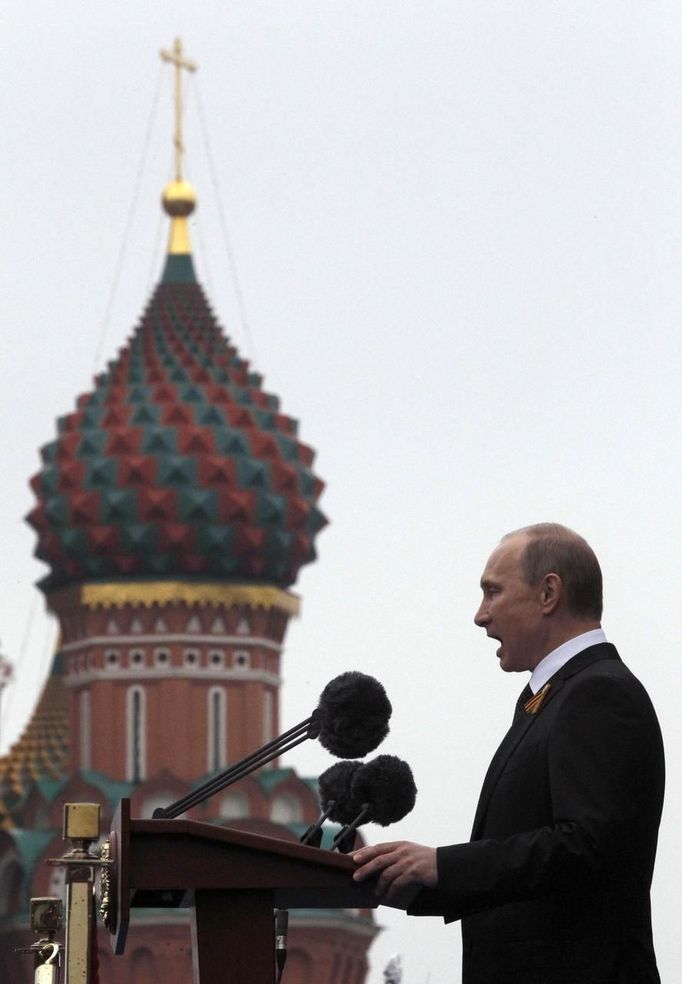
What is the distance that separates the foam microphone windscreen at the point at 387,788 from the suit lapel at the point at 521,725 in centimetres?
15

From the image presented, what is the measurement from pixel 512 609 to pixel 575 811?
385 mm

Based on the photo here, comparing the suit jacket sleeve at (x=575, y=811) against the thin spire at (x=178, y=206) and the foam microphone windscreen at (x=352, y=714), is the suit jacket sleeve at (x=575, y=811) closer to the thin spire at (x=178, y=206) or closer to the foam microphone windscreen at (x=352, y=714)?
the foam microphone windscreen at (x=352, y=714)

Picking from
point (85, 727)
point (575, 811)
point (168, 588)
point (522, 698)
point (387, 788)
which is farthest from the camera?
point (85, 727)

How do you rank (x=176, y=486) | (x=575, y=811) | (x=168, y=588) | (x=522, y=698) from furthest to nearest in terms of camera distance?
(x=168, y=588)
(x=176, y=486)
(x=522, y=698)
(x=575, y=811)

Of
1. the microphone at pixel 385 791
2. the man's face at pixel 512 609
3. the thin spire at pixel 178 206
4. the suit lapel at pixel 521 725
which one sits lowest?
the microphone at pixel 385 791

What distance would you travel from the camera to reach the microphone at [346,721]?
383 centimetres

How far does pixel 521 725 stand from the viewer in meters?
3.86

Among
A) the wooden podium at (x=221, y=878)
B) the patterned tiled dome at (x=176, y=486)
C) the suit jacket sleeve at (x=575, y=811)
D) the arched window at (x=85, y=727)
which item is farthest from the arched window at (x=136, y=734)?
the wooden podium at (x=221, y=878)

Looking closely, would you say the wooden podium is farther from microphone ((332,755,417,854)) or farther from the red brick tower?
the red brick tower

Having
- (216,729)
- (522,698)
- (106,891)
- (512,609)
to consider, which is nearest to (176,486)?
(216,729)

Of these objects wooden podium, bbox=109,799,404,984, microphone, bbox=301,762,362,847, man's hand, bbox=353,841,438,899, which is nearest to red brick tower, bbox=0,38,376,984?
microphone, bbox=301,762,362,847

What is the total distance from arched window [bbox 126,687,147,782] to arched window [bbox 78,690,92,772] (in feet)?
2.13

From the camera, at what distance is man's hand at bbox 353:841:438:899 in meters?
3.51

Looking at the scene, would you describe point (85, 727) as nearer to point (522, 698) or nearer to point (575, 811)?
point (522, 698)
